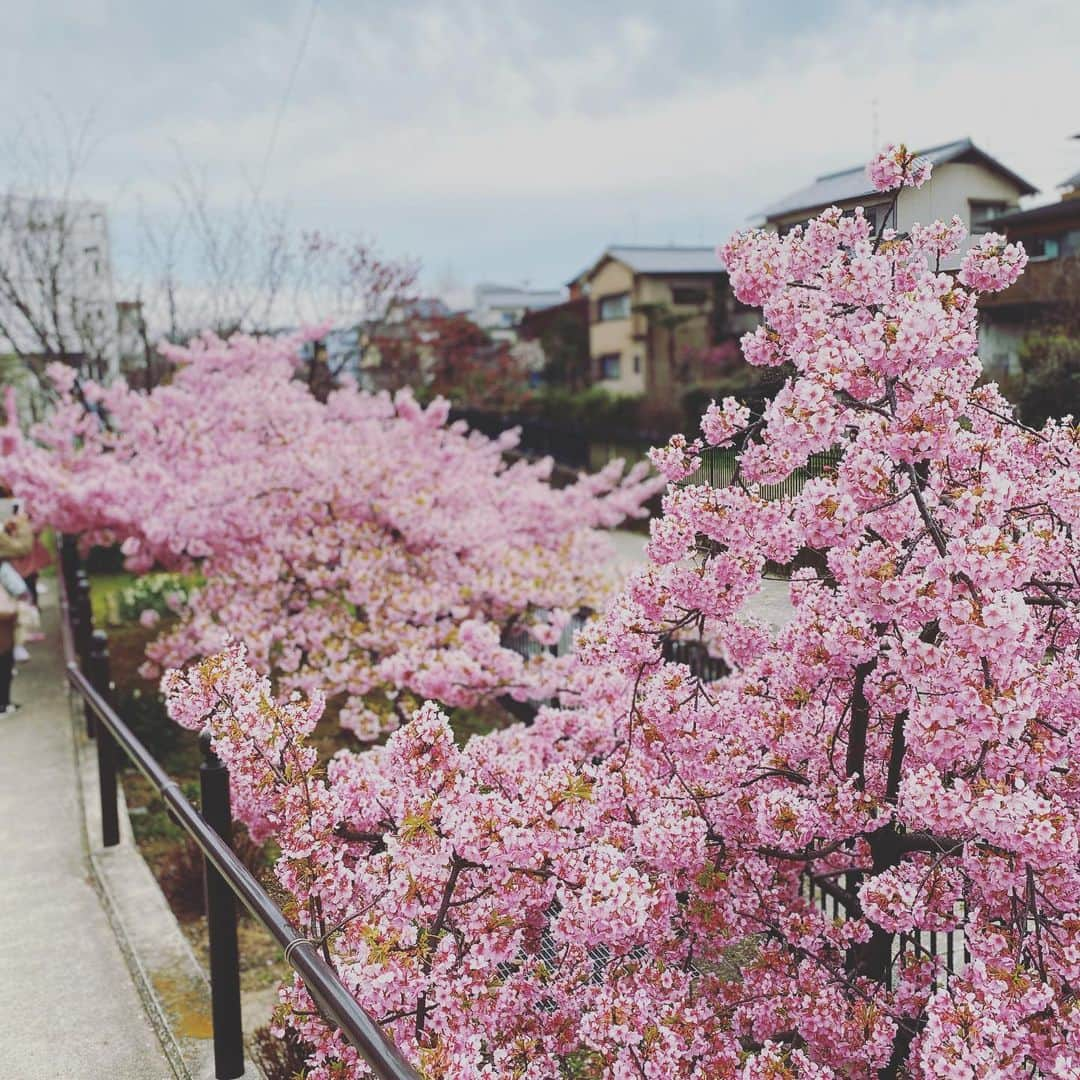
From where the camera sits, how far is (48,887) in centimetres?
454

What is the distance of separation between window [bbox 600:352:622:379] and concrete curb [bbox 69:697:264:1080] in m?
32.3

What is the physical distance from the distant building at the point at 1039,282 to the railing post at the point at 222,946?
11.7m

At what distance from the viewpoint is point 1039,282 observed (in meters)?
17.8

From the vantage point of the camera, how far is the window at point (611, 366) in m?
36.3

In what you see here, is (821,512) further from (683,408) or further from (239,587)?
(683,408)

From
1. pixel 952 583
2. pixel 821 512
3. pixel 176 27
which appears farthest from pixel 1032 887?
pixel 176 27

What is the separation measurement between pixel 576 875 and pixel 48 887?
3.26 metres

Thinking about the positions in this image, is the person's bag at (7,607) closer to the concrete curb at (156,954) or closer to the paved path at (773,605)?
the concrete curb at (156,954)

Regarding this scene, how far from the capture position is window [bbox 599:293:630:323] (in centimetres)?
3544

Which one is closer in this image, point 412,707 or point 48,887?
point 48,887

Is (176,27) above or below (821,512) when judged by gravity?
above

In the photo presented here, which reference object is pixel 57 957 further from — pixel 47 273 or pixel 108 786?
pixel 47 273

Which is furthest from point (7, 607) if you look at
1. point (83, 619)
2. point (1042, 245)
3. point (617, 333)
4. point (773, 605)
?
point (617, 333)

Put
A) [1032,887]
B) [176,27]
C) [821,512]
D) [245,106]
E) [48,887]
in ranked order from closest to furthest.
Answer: [1032,887] → [821,512] → [48,887] → [176,27] → [245,106]
